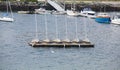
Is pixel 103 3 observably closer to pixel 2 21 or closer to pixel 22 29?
pixel 2 21

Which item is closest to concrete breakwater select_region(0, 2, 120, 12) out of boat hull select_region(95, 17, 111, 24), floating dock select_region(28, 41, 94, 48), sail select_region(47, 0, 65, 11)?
sail select_region(47, 0, 65, 11)

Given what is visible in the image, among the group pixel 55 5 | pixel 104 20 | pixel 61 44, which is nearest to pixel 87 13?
pixel 104 20

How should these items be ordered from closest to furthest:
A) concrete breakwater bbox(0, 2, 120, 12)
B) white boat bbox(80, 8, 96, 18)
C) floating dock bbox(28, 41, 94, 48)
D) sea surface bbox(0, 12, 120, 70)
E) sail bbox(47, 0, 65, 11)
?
sea surface bbox(0, 12, 120, 70) < floating dock bbox(28, 41, 94, 48) < white boat bbox(80, 8, 96, 18) < sail bbox(47, 0, 65, 11) < concrete breakwater bbox(0, 2, 120, 12)

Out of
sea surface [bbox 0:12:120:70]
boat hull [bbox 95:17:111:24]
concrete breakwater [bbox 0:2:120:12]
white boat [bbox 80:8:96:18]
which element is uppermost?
sea surface [bbox 0:12:120:70]

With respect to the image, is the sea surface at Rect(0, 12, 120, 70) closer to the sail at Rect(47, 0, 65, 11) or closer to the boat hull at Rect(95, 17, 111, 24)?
the boat hull at Rect(95, 17, 111, 24)

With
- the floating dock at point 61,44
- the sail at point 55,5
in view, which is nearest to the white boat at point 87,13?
the sail at point 55,5

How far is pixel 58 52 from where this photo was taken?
60969 millimetres

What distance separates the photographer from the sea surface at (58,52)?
53.0m

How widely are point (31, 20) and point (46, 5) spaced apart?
83.6 feet

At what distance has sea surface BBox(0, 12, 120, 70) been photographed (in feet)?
174

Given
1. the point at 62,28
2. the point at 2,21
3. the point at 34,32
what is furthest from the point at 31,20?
the point at 34,32

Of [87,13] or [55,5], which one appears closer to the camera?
[87,13]

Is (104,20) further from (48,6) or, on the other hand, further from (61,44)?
(61,44)

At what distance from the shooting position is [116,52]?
61906 mm
